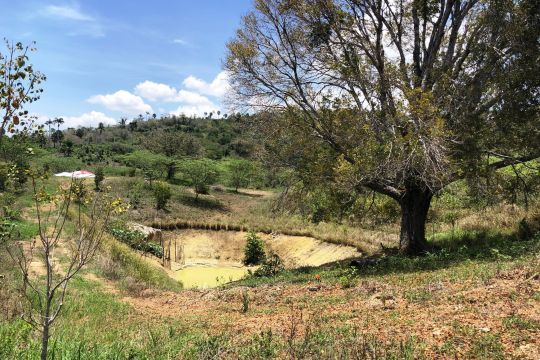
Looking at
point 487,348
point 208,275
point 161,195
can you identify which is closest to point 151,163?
point 161,195

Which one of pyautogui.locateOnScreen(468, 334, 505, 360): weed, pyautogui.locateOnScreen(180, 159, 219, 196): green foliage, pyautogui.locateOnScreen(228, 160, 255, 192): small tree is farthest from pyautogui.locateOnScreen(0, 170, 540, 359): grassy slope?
pyautogui.locateOnScreen(228, 160, 255, 192): small tree

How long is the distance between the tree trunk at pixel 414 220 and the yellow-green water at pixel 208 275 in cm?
833

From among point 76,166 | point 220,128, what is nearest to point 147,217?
point 76,166

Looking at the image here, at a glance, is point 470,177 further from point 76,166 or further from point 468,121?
point 76,166

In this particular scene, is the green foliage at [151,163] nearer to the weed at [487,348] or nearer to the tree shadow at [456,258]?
the tree shadow at [456,258]

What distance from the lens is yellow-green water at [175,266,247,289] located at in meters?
20.0

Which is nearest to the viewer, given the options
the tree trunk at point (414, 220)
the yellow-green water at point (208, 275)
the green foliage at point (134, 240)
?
the tree trunk at point (414, 220)

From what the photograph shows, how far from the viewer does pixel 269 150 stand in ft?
49.7

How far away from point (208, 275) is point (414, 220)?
37.0ft

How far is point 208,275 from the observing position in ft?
71.7

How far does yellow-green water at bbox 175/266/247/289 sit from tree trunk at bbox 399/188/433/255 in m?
8.33

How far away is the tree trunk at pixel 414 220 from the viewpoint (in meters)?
14.1

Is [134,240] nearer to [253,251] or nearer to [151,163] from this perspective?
[253,251]

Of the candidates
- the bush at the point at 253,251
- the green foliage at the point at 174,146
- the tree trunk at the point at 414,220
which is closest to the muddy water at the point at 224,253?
the bush at the point at 253,251
